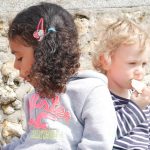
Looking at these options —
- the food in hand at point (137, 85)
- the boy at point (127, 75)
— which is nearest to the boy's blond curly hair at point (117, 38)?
the boy at point (127, 75)

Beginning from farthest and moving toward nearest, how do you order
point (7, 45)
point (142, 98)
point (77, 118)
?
point (7, 45) < point (142, 98) < point (77, 118)

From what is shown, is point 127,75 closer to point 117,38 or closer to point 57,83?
point 117,38

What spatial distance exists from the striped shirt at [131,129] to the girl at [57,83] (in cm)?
14

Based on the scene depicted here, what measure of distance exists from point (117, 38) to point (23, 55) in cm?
41

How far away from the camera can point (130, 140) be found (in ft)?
7.24

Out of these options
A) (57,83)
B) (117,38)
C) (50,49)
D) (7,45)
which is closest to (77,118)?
(57,83)

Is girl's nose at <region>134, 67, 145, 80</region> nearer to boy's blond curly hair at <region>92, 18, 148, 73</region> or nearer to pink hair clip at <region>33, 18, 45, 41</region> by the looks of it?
boy's blond curly hair at <region>92, 18, 148, 73</region>

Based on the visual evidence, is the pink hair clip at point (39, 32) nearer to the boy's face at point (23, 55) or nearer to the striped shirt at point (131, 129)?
the boy's face at point (23, 55)

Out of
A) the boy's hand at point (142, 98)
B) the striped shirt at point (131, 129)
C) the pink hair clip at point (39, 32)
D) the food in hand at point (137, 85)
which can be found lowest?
the striped shirt at point (131, 129)

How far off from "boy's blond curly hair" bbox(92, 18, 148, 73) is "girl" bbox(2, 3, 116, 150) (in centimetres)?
18

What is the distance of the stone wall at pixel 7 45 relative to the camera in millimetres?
3160

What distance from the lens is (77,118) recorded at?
83.5 inches

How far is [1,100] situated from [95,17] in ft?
2.36

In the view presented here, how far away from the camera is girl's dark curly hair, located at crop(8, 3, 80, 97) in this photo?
2.14m
